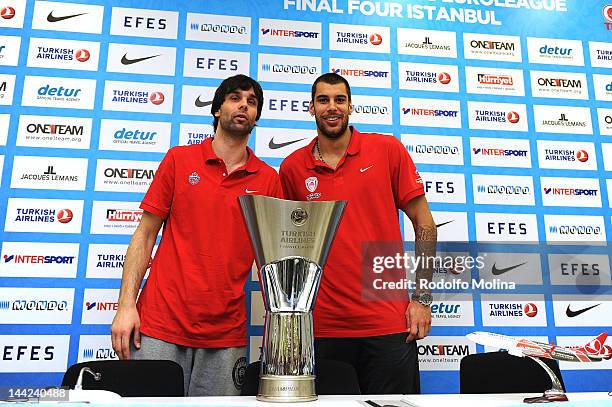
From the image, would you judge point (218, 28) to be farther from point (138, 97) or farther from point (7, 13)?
point (7, 13)

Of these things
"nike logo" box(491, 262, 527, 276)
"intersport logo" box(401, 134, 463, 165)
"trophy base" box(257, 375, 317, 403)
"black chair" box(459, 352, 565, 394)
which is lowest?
"black chair" box(459, 352, 565, 394)

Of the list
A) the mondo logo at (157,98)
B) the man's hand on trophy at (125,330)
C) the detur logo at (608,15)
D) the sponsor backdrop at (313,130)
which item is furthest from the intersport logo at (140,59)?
the detur logo at (608,15)

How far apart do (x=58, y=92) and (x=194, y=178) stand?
1115 mm

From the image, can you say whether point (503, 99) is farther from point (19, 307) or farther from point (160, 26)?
point (19, 307)

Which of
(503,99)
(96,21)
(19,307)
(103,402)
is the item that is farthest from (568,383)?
(96,21)

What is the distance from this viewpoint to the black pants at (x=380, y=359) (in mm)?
1611

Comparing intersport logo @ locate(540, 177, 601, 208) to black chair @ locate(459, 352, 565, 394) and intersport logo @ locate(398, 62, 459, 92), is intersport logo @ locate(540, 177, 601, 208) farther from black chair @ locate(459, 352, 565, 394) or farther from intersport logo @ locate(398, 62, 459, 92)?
black chair @ locate(459, 352, 565, 394)

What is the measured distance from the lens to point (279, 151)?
93.2 inches

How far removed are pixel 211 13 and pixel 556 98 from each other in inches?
75.4

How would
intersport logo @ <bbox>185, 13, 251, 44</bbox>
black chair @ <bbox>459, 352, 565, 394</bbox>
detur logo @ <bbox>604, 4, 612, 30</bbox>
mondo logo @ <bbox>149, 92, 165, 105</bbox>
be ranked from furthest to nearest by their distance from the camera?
detur logo @ <bbox>604, 4, 612, 30</bbox>
intersport logo @ <bbox>185, 13, 251, 44</bbox>
mondo logo @ <bbox>149, 92, 165, 105</bbox>
black chair @ <bbox>459, 352, 565, 394</bbox>

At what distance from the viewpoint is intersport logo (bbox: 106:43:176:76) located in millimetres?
2391

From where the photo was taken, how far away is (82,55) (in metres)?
2.39

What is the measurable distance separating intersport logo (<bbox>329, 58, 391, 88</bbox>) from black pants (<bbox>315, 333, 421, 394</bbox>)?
4.51 ft

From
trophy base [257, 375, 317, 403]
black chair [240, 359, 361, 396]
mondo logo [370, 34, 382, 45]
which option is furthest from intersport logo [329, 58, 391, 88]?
trophy base [257, 375, 317, 403]
